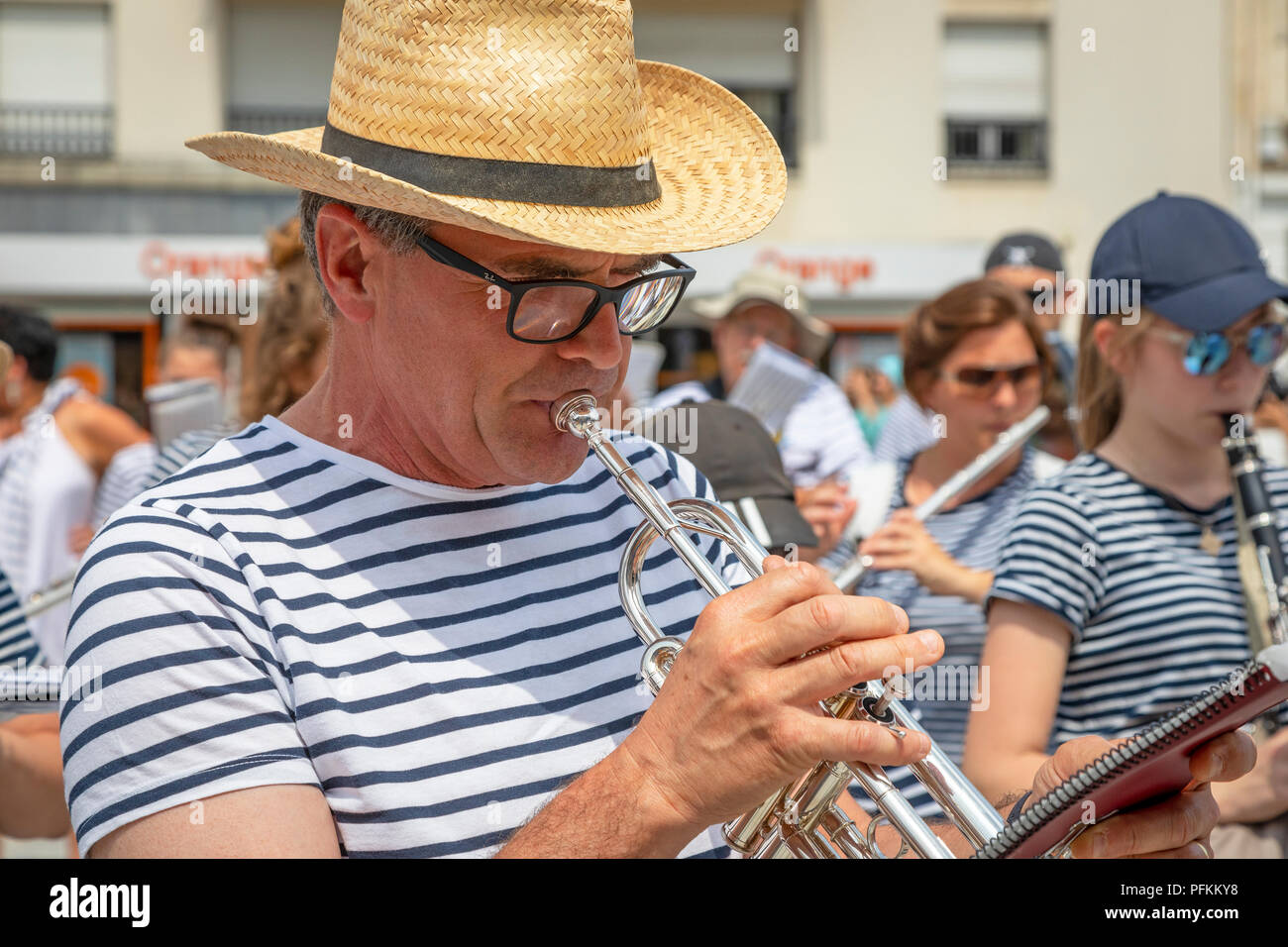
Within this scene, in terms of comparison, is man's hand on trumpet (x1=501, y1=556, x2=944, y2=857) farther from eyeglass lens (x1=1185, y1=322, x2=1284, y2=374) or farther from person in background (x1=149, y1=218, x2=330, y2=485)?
person in background (x1=149, y1=218, x2=330, y2=485)

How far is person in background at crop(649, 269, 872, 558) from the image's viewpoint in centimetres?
348

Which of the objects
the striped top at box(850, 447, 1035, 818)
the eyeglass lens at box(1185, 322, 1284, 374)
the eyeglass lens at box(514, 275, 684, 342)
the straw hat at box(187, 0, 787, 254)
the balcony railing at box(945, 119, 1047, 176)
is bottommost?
the striped top at box(850, 447, 1035, 818)

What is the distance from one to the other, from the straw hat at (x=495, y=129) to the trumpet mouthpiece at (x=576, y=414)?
0.20 meters

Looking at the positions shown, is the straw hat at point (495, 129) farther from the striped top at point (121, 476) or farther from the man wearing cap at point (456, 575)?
the striped top at point (121, 476)

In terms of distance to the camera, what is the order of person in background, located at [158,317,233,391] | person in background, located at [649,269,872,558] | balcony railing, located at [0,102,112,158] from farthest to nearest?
balcony railing, located at [0,102,112,158], person in background, located at [158,317,233,391], person in background, located at [649,269,872,558]

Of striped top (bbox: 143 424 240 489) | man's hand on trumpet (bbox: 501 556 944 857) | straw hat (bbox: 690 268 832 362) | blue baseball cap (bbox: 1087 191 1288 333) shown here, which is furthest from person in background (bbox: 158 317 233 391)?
man's hand on trumpet (bbox: 501 556 944 857)

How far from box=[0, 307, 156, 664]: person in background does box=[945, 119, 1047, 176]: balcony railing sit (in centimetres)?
1287

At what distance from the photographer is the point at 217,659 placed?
1425 mm

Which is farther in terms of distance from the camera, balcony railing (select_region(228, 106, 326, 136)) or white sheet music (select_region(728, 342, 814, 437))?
balcony railing (select_region(228, 106, 326, 136))

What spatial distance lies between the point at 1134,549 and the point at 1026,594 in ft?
0.81

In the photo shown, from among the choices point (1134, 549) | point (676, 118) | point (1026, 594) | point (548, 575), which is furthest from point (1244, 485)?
point (548, 575)

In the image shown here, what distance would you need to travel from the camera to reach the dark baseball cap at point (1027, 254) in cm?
534

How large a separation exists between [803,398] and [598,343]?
2.76m
